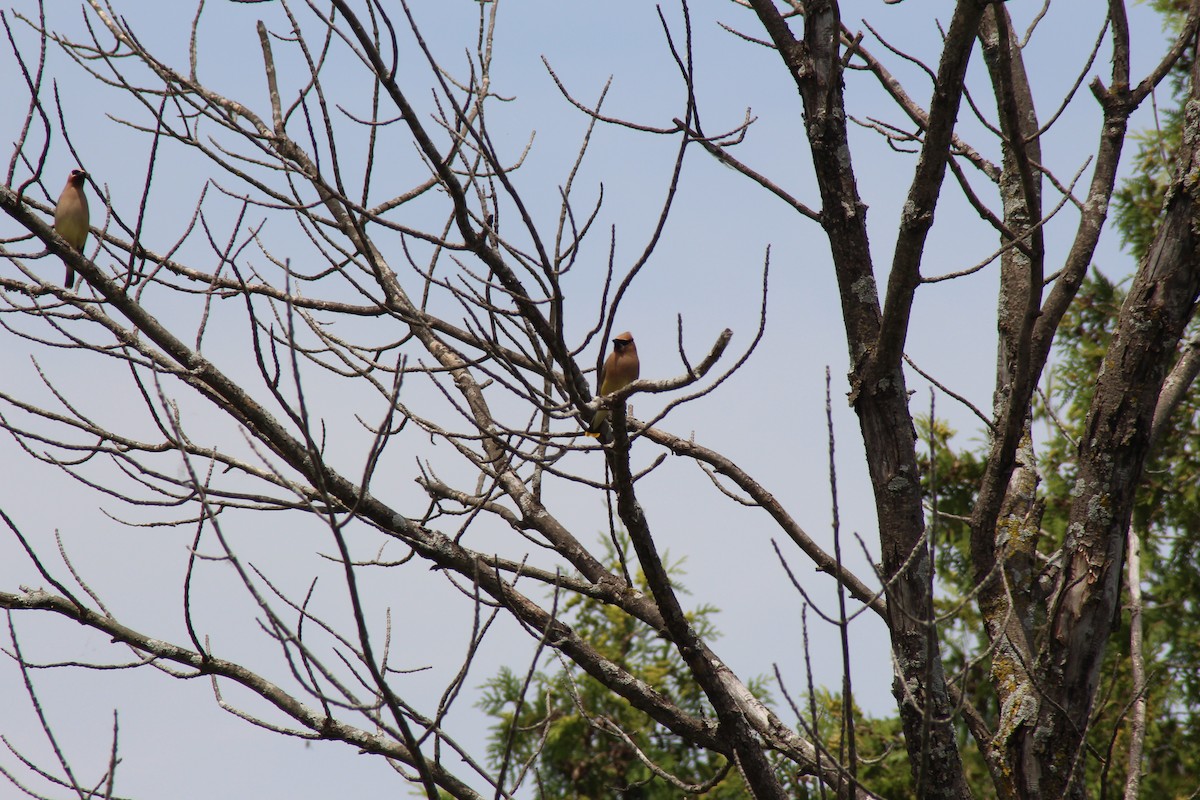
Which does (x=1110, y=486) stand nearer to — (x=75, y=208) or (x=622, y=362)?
(x=622, y=362)

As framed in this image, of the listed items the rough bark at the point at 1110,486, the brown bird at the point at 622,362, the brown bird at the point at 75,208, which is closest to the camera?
the rough bark at the point at 1110,486

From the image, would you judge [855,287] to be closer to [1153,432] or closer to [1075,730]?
[1153,432]

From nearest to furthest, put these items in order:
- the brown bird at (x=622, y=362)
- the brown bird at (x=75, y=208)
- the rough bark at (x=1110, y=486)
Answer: the rough bark at (x=1110, y=486)
the brown bird at (x=622, y=362)
the brown bird at (x=75, y=208)

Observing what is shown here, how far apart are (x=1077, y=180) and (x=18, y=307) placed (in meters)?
3.22

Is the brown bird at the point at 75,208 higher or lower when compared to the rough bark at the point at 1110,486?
higher

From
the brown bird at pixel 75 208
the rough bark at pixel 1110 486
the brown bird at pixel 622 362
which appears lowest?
the rough bark at pixel 1110 486

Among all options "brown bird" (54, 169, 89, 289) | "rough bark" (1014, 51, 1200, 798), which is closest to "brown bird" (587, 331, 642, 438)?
"rough bark" (1014, 51, 1200, 798)

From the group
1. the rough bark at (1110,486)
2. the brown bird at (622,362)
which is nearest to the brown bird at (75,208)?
the brown bird at (622,362)

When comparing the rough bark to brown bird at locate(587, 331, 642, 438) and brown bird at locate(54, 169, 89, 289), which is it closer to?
brown bird at locate(587, 331, 642, 438)

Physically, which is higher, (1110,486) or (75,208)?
(75,208)

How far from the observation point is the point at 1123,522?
3105 mm

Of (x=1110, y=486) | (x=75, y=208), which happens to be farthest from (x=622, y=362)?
(x=75, y=208)

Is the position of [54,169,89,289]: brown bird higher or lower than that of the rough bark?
higher

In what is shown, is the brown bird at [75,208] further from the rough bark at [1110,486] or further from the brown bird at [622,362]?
the rough bark at [1110,486]
